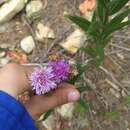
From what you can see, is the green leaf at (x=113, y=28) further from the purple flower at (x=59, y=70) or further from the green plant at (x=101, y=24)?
the purple flower at (x=59, y=70)

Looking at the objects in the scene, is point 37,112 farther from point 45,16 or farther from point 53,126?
point 45,16

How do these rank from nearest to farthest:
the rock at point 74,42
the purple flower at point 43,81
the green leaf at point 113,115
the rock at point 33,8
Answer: the purple flower at point 43,81 → the green leaf at point 113,115 → the rock at point 74,42 → the rock at point 33,8

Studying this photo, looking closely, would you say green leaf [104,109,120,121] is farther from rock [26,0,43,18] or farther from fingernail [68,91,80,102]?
rock [26,0,43,18]

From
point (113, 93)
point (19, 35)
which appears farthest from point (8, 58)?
point (113, 93)

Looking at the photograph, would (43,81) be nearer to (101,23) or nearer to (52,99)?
(52,99)

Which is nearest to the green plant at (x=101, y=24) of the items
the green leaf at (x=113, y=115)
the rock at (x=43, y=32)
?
the green leaf at (x=113, y=115)

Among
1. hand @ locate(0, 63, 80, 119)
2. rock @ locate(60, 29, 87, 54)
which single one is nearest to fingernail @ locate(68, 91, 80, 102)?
hand @ locate(0, 63, 80, 119)
